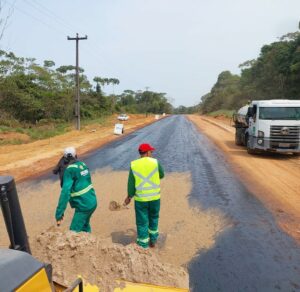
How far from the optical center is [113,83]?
316 ft

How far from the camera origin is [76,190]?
6.07 metres

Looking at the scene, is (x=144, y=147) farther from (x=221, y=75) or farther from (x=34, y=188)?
(x=221, y=75)

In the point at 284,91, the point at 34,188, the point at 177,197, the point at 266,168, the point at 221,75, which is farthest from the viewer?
the point at 221,75

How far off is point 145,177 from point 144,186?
14 cm

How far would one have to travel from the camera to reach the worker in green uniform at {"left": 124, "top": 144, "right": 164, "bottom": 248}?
626cm

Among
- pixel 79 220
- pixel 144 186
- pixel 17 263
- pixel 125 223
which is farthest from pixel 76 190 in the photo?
pixel 17 263

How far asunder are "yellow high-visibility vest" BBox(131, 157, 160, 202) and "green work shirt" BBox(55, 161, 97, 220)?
2.43 ft

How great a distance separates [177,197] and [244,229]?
289 cm

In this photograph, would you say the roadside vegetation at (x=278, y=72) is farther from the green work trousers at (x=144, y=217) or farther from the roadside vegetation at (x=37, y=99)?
A: the green work trousers at (x=144, y=217)

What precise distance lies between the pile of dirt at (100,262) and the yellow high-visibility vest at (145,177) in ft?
6.08

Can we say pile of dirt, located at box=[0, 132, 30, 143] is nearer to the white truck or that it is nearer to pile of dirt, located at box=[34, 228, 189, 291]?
the white truck

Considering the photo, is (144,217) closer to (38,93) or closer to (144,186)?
(144,186)

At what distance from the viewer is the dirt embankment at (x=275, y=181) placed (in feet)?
28.6

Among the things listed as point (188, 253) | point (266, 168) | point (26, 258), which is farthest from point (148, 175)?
point (266, 168)
